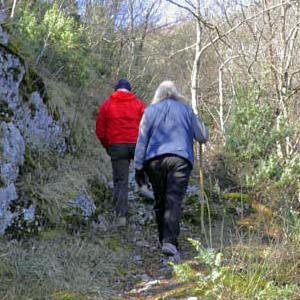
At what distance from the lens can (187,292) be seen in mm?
4648

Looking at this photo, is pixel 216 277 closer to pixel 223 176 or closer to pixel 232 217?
pixel 232 217

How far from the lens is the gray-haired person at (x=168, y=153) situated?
5.71 meters

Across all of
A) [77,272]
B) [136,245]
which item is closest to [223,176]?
[136,245]

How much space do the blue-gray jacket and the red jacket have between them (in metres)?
1.13

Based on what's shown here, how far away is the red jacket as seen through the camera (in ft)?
23.2

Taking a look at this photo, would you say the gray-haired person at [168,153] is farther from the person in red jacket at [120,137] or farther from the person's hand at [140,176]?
the person in red jacket at [120,137]

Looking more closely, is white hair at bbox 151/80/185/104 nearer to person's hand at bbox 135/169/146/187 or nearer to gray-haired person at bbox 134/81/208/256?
gray-haired person at bbox 134/81/208/256

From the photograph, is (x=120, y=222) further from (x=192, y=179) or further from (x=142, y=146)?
(x=192, y=179)

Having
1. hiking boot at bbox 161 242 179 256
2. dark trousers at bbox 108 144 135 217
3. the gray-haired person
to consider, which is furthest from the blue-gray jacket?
dark trousers at bbox 108 144 135 217

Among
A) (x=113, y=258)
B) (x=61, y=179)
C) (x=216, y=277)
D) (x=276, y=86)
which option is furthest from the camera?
(x=276, y=86)

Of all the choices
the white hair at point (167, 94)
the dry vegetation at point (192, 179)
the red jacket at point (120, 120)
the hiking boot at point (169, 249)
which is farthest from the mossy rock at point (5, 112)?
the hiking boot at point (169, 249)

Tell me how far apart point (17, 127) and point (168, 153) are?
200cm

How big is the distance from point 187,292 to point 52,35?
261 inches

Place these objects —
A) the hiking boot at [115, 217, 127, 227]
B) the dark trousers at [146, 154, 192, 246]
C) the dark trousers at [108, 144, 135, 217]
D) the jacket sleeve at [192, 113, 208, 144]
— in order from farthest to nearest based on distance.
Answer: the dark trousers at [108, 144, 135, 217] → the hiking boot at [115, 217, 127, 227] → the jacket sleeve at [192, 113, 208, 144] → the dark trousers at [146, 154, 192, 246]
